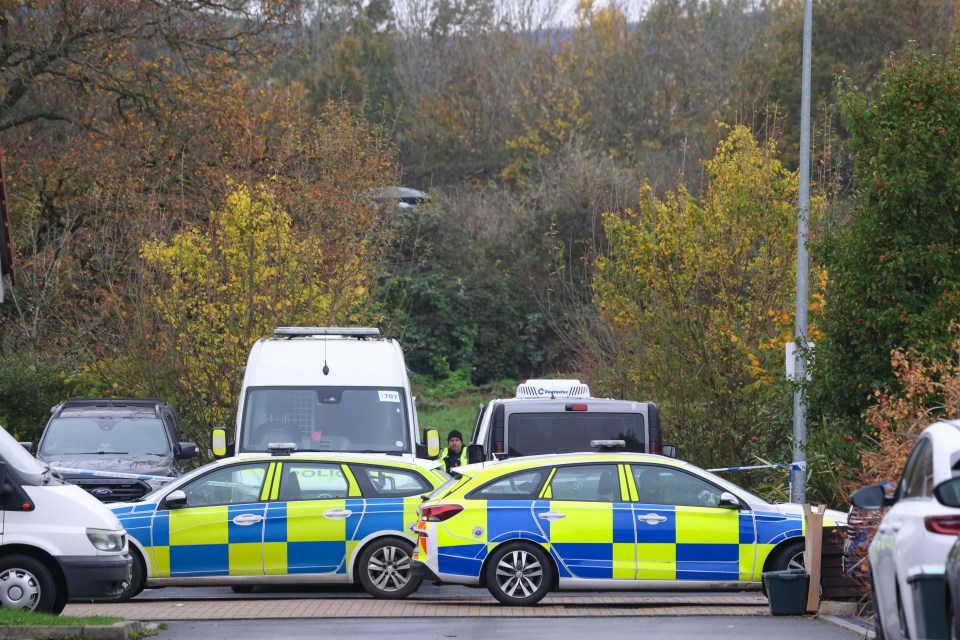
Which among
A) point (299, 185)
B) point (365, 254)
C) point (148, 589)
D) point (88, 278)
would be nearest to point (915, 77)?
point (148, 589)

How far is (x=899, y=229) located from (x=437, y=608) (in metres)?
5.75

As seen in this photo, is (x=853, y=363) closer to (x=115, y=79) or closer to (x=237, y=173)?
(x=237, y=173)

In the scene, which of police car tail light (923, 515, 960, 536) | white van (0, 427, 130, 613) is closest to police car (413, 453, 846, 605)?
white van (0, 427, 130, 613)

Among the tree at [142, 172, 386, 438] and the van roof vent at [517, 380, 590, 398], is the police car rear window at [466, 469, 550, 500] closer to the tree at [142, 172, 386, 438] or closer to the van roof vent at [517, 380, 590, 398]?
the van roof vent at [517, 380, 590, 398]

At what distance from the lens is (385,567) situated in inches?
583

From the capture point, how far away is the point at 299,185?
2773 cm

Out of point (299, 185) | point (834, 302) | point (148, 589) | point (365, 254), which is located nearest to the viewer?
point (834, 302)

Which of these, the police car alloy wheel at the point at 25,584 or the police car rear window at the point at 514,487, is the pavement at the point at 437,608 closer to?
the police car alloy wheel at the point at 25,584

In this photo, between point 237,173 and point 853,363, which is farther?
point 237,173

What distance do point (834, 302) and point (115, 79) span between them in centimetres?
1954

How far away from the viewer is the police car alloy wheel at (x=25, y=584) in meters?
11.7

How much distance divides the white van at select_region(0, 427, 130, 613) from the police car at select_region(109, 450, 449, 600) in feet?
9.03

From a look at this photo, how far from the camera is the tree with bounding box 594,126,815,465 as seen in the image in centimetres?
2189

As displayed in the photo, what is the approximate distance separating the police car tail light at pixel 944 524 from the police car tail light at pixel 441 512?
7195 millimetres
